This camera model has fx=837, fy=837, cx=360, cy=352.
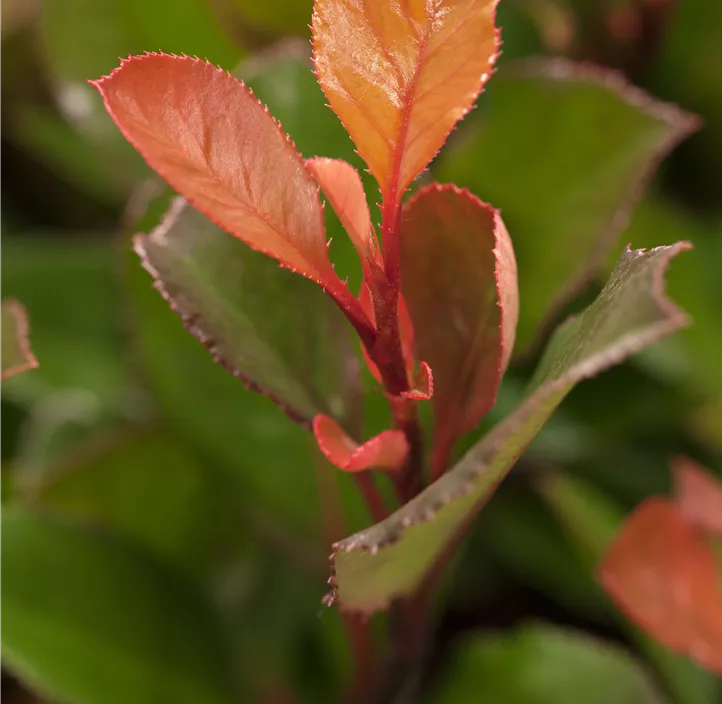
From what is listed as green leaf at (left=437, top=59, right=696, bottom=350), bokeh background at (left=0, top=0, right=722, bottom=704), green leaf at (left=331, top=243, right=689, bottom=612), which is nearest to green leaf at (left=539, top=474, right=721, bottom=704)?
bokeh background at (left=0, top=0, right=722, bottom=704)

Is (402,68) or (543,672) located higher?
(402,68)

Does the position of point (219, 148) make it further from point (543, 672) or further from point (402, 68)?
point (543, 672)

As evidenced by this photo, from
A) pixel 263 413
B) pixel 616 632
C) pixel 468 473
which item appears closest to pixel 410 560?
pixel 468 473

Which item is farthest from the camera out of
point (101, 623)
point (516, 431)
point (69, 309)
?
point (69, 309)

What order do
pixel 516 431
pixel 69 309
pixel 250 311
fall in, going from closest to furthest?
1. pixel 516 431
2. pixel 250 311
3. pixel 69 309

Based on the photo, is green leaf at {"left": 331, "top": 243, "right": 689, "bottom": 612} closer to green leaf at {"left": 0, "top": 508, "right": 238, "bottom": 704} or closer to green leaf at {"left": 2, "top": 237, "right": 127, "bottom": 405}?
green leaf at {"left": 0, "top": 508, "right": 238, "bottom": 704}

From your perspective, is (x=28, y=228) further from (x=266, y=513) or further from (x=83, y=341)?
(x=266, y=513)

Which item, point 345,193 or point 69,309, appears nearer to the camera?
point 345,193

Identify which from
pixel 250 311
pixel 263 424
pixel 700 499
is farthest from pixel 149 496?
pixel 700 499

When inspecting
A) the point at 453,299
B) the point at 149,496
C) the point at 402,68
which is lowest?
the point at 149,496
